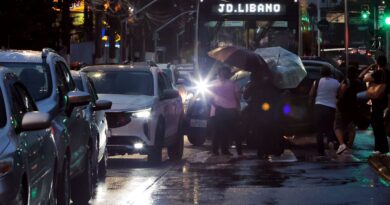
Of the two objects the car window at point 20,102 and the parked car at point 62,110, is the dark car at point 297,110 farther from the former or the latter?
the car window at point 20,102

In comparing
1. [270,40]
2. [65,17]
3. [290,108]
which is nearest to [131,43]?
[65,17]

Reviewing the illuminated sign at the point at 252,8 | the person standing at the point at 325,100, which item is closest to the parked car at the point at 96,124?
the person standing at the point at 325,100

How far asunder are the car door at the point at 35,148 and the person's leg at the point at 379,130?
10257mm

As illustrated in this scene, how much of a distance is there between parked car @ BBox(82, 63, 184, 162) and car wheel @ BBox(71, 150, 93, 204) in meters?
4.78

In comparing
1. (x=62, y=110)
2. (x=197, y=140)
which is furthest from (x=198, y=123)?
(x=62, y=110)

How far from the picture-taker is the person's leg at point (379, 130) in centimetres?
1823

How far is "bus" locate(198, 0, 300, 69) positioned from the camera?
24.9 m

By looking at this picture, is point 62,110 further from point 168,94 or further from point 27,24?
point 27,24

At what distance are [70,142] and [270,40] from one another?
14960 millimetres

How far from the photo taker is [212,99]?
19.1 meters

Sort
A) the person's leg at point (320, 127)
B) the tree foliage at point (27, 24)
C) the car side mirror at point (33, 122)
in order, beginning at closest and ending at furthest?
the car side mirror at point (33, 122) → the person's leg at point (320, 127) → the tree foliage at point (27, 24)

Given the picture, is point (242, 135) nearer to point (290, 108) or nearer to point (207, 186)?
point (290, 108)

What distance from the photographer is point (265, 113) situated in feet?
60.7

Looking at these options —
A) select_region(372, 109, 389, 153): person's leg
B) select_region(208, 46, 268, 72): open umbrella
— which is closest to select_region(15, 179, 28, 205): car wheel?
select_region(208, 46, 268, 72): open umbrella
